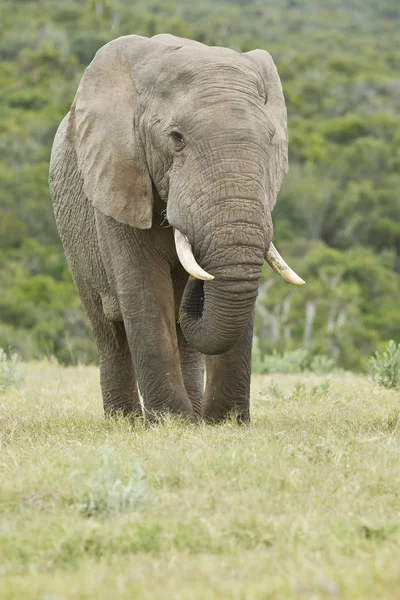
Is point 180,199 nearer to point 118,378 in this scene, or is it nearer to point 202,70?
point 202,70

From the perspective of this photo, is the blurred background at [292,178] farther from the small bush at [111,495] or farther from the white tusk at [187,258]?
the small bush at [111,495]

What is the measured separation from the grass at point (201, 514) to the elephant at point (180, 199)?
533 mm

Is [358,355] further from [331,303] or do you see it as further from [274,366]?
[274,366]

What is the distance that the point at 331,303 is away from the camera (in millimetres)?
37250

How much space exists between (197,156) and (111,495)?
2254 millimetres

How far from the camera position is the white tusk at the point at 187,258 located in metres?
6.31

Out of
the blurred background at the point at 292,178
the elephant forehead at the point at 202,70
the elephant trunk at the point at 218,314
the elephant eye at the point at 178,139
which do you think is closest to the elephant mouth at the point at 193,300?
the elephant trunk at the point at 218,314

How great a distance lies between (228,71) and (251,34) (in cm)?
8815

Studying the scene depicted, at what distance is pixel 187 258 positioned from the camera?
21.2ft

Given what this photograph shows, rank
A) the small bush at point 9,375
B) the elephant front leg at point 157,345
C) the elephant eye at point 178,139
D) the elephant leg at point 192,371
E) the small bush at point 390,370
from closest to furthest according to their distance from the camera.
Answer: the elephant eye at point 178,139 < the elephant front leg at point 157,345 < the elephant leg at point 192,371 < the small bush at point 390,370 < the small bush at point 9,375

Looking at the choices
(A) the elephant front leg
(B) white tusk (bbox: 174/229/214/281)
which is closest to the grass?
(A) the elephant front leg

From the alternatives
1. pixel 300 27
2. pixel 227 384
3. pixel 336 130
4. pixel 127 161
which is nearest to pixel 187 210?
pixel 127 161

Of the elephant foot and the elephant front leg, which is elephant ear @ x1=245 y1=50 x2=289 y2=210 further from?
the elephant foot

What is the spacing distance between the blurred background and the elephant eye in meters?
6.36
